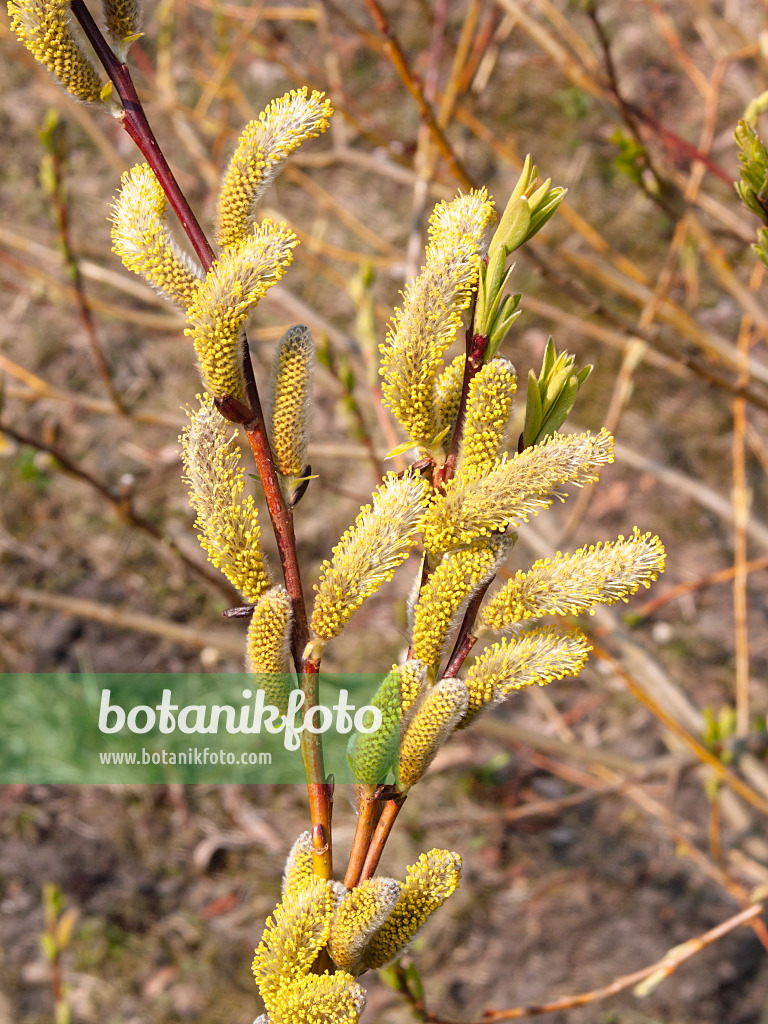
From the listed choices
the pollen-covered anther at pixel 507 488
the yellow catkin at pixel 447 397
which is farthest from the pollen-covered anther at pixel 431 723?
the yellow catkin at pixel 447 397

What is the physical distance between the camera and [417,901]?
27.0 inches

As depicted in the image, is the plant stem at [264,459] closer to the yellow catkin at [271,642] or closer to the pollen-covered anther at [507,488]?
the yellow catkin at [271,642]

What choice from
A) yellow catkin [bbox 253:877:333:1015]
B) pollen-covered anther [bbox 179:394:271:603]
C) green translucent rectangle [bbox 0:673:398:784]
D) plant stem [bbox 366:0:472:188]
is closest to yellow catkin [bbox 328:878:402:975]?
yellow catkin [bbox 253:877:333:1015]

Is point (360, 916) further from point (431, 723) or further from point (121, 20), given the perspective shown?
point (121, 20)

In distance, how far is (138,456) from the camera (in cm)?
333

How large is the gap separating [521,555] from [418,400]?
246cm

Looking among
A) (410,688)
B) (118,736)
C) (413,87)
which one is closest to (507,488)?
(410,688)

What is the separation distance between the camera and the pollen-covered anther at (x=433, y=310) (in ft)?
2.18

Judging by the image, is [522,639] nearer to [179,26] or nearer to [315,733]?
[315,733]

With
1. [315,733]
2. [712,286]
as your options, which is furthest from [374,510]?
[712,286]

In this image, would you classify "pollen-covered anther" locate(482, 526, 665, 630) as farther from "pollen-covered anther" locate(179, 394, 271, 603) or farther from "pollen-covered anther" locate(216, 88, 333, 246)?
"pollen-covered anther" locate(216, 88, 333, 246)

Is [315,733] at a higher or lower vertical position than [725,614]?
lower

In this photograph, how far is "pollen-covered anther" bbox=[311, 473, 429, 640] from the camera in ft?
2.21

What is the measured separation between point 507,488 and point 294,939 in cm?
40
